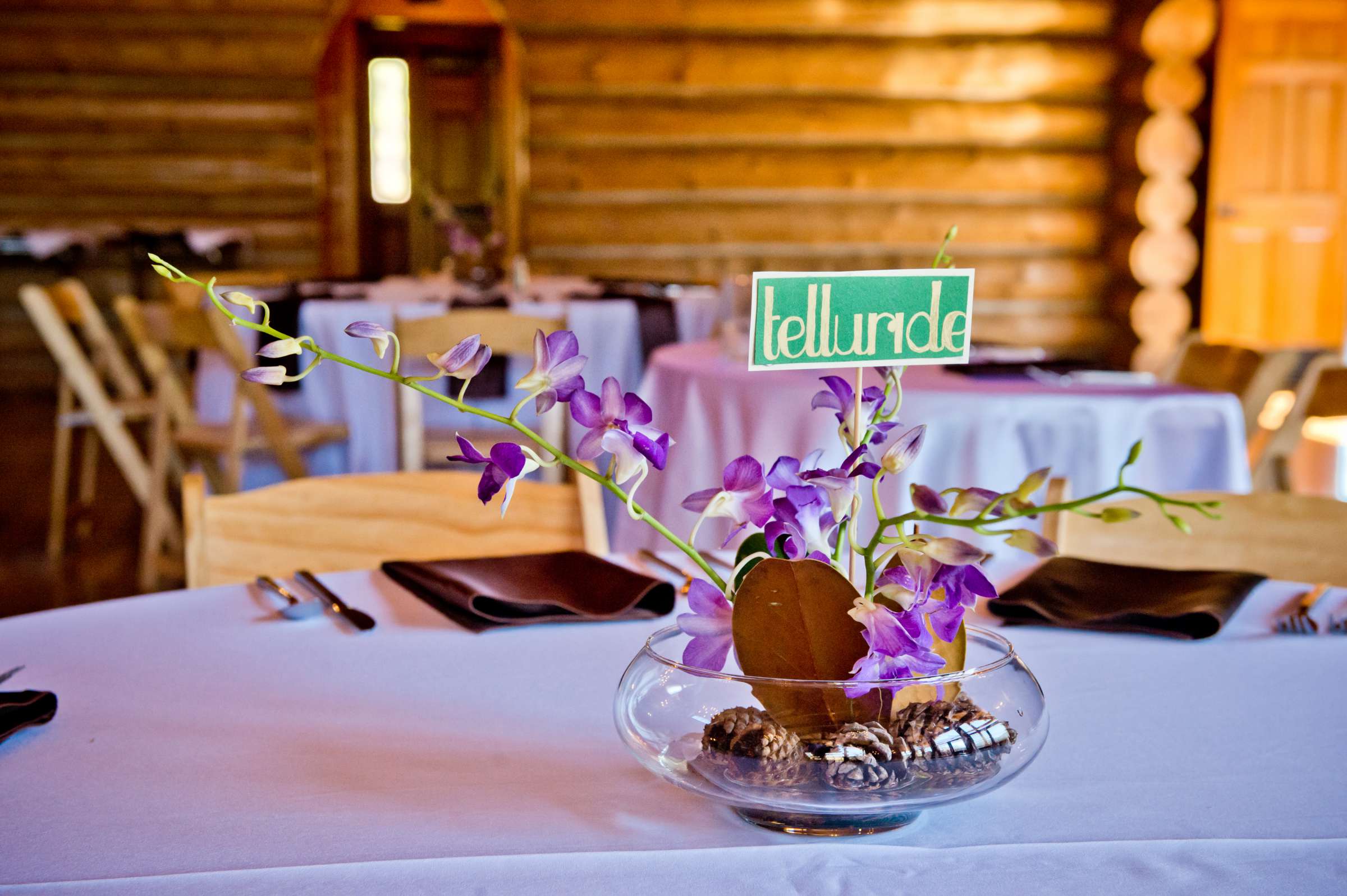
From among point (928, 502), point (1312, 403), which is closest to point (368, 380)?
point (1312, 403)

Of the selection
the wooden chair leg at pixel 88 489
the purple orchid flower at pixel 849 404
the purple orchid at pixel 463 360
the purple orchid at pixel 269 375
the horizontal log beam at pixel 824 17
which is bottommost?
the wooden chair leg at pixel 88 489

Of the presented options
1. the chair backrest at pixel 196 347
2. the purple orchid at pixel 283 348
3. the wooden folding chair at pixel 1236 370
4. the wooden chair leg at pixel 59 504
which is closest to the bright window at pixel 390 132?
the wooden chair leg at pixel 59 504

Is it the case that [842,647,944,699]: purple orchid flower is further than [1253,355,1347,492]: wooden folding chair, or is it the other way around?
[1253,355,1347,492]: wooden folding chair

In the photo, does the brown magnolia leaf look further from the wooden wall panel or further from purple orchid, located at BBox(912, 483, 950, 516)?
the wooden wall panel

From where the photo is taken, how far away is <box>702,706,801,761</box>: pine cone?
650 millimetres

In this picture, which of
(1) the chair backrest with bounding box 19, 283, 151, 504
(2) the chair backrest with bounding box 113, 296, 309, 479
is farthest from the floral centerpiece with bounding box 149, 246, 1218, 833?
(1) the chair backrest with bounding box 19, 283, 151, 504

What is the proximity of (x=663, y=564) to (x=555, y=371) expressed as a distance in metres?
0.65

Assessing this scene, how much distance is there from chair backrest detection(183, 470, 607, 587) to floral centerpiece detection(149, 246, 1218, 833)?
81 centimetres

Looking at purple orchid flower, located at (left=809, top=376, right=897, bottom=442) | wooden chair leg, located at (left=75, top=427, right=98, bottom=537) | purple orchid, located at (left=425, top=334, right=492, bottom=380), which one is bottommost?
wooden chair leg, located at (left=75, top=427, right=98, bottom=537)

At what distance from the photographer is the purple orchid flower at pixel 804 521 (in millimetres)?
670

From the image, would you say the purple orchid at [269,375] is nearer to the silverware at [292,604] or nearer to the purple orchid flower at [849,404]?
the purple orchid flower at [849,404]

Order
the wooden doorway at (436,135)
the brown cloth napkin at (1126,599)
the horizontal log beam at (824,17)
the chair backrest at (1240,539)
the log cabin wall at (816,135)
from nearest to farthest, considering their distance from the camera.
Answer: the brown cloth napkin at (1126,599)
the chair backrest at (1240,539)
the horizontal log beam at (824,17)
the log cabin wall at (816,135)
the wooden doorway at (436,135)

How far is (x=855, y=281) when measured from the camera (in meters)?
0.71

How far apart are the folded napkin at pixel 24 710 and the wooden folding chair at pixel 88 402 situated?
2790 millimetres
